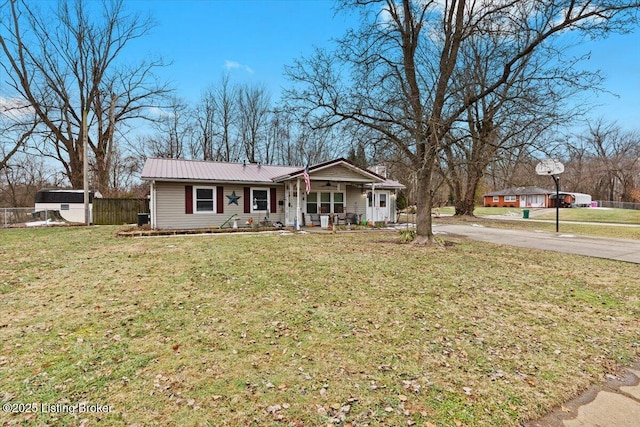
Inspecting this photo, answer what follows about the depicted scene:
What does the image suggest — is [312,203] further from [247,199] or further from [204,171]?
[204,171]

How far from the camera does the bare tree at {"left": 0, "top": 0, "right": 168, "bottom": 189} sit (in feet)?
66.8

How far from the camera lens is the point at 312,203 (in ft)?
56.2

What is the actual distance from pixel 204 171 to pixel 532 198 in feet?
166

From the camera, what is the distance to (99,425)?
7.43 feet

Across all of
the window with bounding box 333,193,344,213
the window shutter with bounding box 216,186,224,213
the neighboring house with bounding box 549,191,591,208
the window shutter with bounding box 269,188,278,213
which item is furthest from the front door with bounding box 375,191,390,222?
the neighboring house with bounding box 549,191,591,208

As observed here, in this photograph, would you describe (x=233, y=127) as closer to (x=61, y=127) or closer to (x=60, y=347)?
(x=61, y=127)

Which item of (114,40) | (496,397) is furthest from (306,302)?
(114,40)

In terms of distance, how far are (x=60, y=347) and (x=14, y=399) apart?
2.97 ft

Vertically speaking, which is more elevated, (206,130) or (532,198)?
(206,130)

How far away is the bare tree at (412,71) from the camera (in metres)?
9.45

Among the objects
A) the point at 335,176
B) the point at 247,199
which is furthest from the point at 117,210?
the point at 335,176

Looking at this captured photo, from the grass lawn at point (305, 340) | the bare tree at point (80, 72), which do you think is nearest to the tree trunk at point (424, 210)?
the grass lawn at point (305, 340)

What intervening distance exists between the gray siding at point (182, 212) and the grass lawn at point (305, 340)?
6876 mm

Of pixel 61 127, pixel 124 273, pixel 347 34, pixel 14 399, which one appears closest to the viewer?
pixel 14 399
